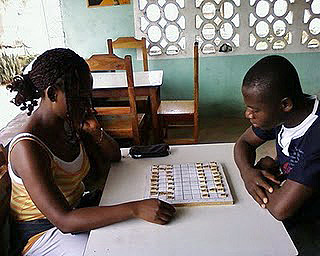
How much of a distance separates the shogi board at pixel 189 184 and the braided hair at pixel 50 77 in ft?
1.23

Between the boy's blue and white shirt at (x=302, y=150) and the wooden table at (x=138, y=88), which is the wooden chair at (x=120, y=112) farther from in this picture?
the boy's blue and white shirt at (x=302, y=150)

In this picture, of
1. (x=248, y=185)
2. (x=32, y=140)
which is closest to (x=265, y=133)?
(x=248, y=185)

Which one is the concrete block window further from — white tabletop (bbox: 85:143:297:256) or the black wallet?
white tabletop (bbox: 85:143:297:256)

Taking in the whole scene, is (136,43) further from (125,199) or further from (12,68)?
(125,199)

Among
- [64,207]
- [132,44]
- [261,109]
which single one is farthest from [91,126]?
[132,44]

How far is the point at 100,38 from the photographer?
12.0ft

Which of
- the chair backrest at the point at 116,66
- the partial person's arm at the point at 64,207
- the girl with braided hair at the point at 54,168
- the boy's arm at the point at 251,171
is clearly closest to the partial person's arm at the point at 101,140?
the girl with braided hair at the point at 54,168

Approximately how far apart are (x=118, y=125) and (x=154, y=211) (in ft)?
5.65

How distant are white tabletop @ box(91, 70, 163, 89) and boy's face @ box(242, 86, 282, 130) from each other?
1.64 meters

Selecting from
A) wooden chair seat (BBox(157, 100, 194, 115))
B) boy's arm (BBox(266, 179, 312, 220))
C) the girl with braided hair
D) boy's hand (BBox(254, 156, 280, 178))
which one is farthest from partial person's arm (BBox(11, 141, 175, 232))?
wooden chair seat (BBox(157, 100, 194, 115))

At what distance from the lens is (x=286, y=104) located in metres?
1.04

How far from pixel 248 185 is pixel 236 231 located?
0.70 ft

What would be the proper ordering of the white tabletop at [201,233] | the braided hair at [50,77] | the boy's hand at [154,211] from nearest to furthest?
1. the white tabletop at [201,233]
2. the boy's hand at [154,211]
3. the braided hair at [50,77]

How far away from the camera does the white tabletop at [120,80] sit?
2695 mm
